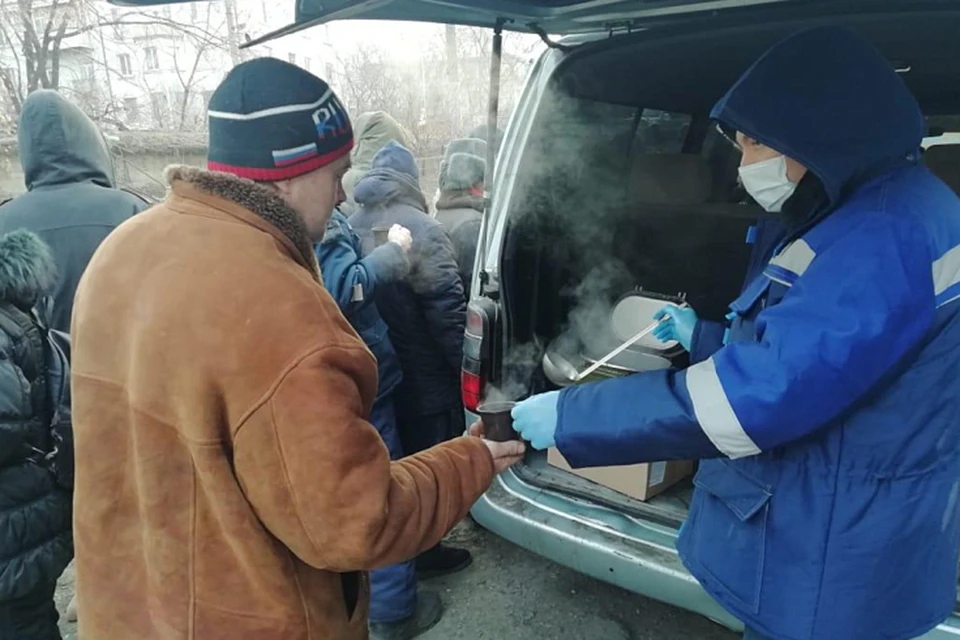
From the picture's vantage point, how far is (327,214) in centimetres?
140

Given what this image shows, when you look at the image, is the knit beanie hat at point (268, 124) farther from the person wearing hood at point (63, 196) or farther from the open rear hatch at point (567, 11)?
the person wearing hood at point (63, 196)

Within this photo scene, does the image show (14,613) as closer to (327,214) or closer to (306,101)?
(327,214)

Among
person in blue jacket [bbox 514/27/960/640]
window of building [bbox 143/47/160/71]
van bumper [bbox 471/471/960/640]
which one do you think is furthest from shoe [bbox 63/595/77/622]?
window of building [bbox 143/47/160/71]

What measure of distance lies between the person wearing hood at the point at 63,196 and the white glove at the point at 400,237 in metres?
1.10

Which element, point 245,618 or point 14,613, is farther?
point 14,613

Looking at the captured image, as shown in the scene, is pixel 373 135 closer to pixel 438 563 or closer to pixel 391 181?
pixel 391 181

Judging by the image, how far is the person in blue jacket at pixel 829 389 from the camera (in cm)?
122

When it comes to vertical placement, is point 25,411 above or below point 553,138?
below

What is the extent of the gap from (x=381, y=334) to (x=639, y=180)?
1.60 metres

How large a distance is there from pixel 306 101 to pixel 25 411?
4.19ft

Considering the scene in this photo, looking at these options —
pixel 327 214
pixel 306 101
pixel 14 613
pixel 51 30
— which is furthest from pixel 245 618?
pixel 51 30

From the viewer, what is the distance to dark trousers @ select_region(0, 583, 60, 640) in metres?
2.09

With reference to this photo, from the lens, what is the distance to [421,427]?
321 centimetres

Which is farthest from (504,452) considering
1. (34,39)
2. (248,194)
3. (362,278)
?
(34,39)
